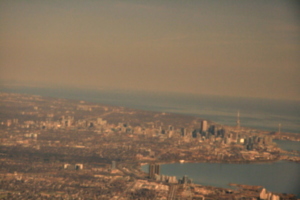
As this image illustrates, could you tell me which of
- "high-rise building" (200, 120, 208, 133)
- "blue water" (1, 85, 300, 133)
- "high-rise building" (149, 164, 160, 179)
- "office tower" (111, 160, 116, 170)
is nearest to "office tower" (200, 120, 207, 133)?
"high-rise building" (200, 120, 208, 133)

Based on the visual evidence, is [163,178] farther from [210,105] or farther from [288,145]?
[210,105]

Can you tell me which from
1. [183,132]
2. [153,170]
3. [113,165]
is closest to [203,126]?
[183,132]

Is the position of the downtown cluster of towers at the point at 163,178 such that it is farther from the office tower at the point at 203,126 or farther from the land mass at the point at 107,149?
the office tower at the point at 203,126

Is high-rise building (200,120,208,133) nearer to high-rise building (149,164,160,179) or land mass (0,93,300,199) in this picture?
land mass (0,93,300,199)

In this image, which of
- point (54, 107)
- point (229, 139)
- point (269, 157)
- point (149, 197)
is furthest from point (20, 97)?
point (149, 197)

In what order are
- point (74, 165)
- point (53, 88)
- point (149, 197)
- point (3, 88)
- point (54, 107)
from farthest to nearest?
1. point (53, 88)
2. point (54, 107)
3. point (3, 88)
4. point (74, 165)
5. point (149, 197)

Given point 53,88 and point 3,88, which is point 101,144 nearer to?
point 3,88
